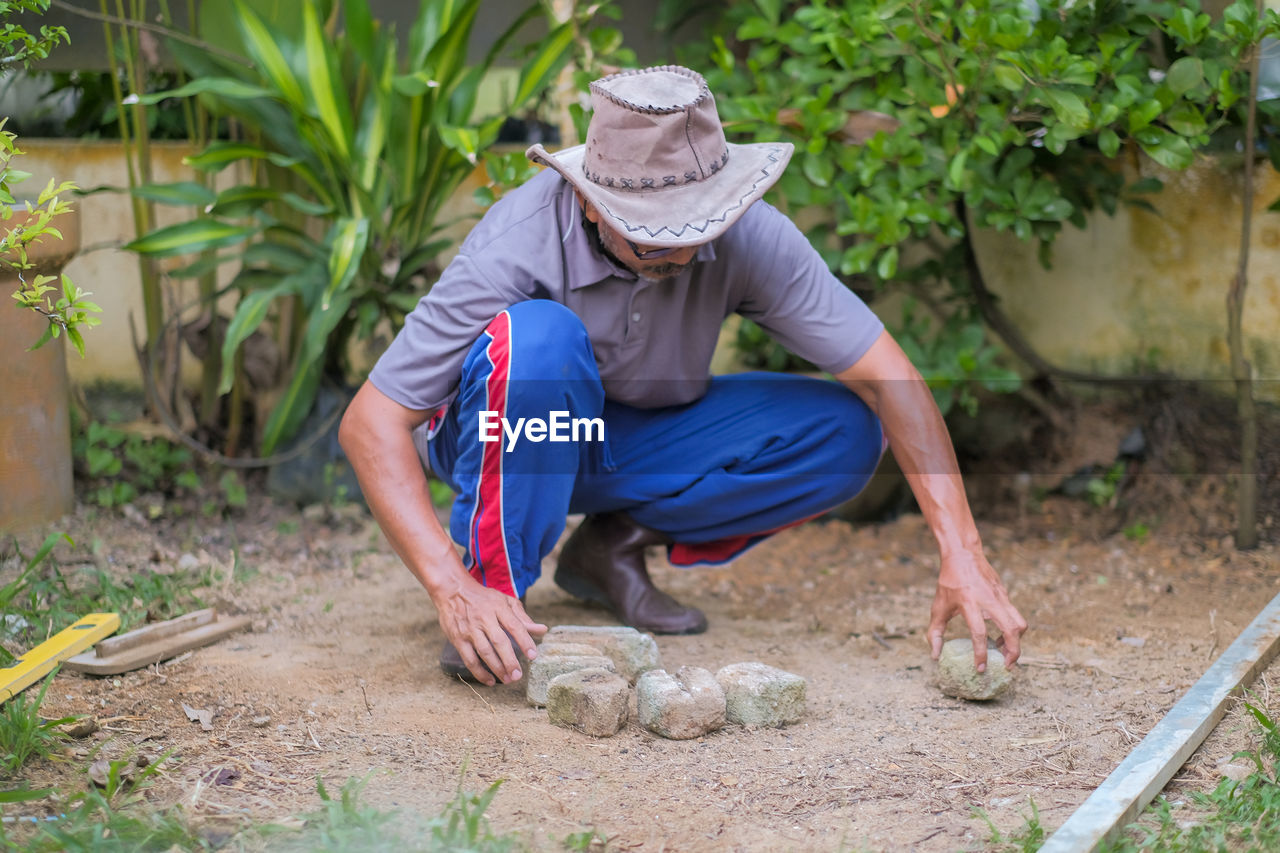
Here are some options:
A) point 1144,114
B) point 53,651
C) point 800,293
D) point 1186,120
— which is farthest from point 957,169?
point 53,651

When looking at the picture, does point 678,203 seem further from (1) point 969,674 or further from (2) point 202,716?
(2) point 202,716

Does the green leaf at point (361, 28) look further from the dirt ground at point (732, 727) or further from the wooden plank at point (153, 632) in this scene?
the wooden plank at point (153, 632)

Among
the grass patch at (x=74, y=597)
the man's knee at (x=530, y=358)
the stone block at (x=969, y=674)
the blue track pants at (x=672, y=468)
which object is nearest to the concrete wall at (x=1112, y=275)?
the grass patch at (x=74, y=597)

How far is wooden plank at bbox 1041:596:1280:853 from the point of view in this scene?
1.52 metres

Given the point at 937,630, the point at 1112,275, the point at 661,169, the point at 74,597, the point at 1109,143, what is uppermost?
the point at 661,169

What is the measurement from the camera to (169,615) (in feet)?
8.14

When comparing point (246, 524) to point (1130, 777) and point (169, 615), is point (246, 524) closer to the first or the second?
point (169, 615)

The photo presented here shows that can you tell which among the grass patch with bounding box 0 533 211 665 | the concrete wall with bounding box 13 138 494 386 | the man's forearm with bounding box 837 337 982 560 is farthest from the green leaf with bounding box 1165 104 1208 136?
the grass patch with bounding box 0 533 211 665

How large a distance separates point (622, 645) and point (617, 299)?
0.64 meters

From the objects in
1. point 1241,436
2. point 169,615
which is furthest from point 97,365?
point 1241,436

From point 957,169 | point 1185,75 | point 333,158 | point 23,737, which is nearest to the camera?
point 23,737

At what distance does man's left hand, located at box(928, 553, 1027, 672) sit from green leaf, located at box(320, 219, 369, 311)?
5.40 ft

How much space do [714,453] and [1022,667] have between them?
0.74m

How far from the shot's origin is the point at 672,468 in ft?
8.14
